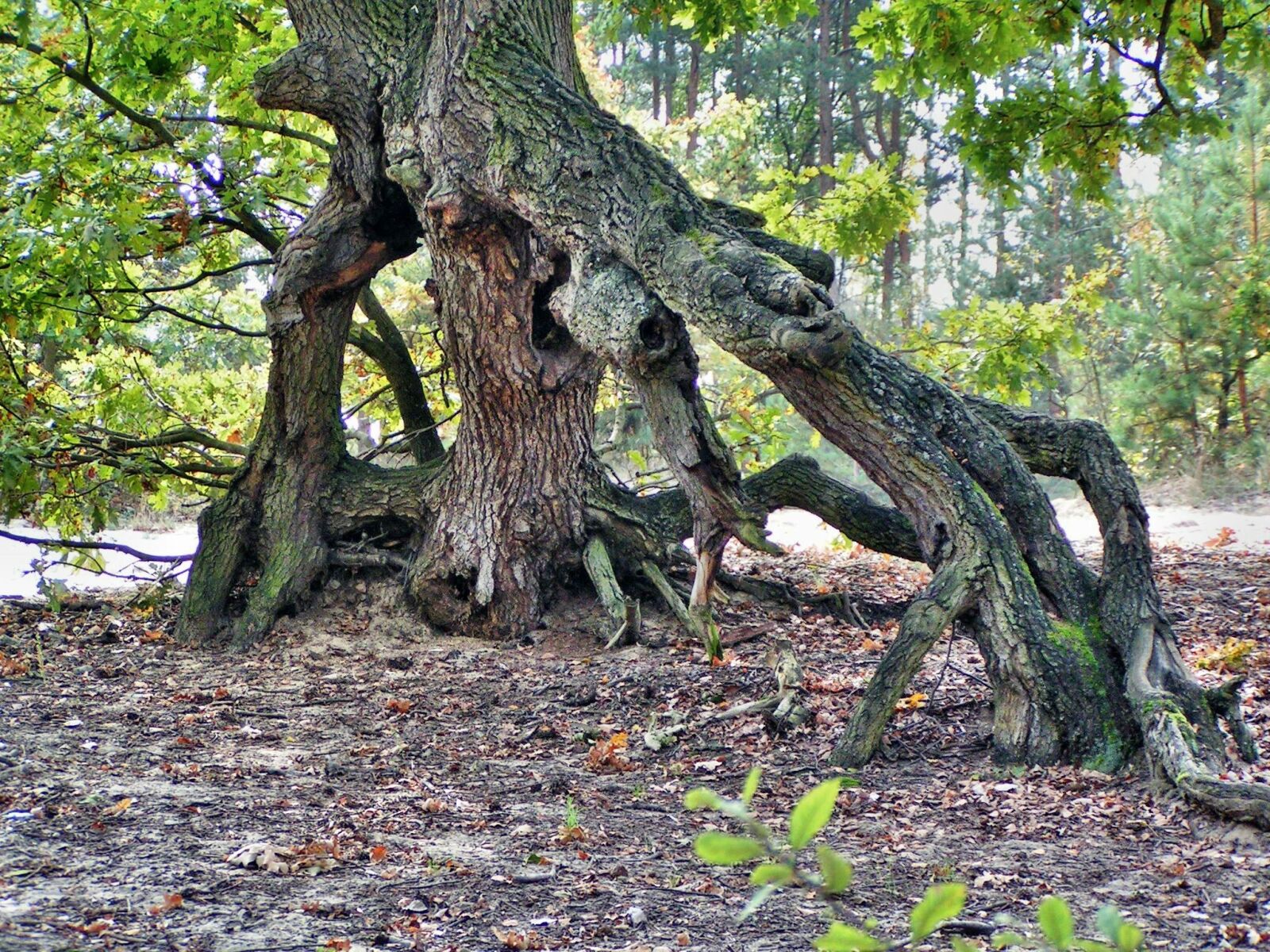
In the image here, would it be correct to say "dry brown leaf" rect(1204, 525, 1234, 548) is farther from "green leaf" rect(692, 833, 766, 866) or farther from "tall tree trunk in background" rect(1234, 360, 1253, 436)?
"green leaf" rect(692, 833, 766, 866)

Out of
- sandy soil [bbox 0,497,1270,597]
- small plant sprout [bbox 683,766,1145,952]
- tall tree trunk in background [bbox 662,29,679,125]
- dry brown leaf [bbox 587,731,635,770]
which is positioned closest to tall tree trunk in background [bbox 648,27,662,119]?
tall tree trunk in background [bbox 662,29,679,125]

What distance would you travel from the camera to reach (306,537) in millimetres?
8266

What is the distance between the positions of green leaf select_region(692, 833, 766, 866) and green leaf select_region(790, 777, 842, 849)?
32 mm

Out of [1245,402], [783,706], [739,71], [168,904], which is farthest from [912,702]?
[739,71]

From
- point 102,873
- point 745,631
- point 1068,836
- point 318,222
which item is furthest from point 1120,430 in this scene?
point 102,873

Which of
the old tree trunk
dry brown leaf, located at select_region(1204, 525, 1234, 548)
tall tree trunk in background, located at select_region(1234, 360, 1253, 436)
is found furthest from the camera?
tall tree trunk in background, located at select_region(1234, 360, 1253, 436)

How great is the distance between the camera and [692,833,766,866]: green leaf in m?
0.91

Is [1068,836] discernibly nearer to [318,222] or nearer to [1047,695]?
[1047,695]

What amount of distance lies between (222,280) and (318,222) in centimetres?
2161

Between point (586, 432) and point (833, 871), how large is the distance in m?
7.21

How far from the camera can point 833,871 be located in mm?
944

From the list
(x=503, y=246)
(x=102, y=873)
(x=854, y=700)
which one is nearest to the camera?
(x=102, y=873)

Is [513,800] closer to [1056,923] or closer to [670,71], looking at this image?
[1056,923]

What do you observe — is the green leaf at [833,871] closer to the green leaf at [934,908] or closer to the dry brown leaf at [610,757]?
the green leaf at [934,908]
